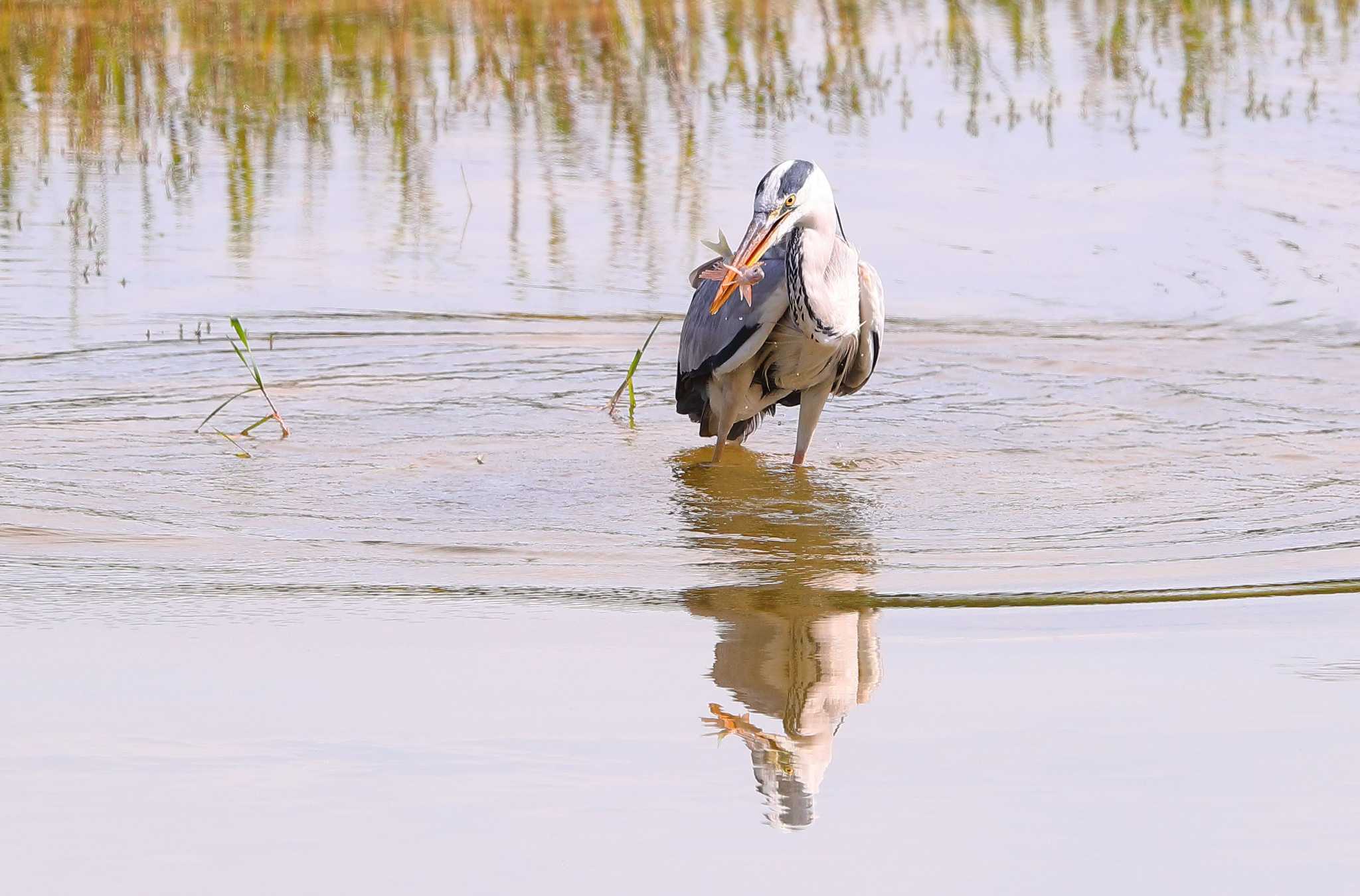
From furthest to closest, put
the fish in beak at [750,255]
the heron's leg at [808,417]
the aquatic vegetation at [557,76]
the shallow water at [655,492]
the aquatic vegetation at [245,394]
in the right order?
the aquatic vegetation at [557,76] → the heron's leg at [808,417] → the aquatic vegetation at [245,394] → the fish in beak at [750,255] → the shallow water at [655,492]

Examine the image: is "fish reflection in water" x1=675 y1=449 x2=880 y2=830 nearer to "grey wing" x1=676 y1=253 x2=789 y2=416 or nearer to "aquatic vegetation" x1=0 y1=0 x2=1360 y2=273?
"grey wing" x1=676 y1=253 x2=789 y2=416

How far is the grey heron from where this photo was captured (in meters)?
5.89

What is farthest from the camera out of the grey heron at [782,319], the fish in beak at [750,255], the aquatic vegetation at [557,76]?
the aquatic vegetation at [557,76]

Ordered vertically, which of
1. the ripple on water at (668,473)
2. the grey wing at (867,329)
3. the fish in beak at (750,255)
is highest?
the fish in beak at (750,255)

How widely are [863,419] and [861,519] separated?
1503 millimetres

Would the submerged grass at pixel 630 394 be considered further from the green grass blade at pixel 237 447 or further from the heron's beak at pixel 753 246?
the green grass blade at pixel 237 447

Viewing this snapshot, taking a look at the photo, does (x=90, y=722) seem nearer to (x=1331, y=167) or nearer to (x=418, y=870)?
(x=418, y=870)

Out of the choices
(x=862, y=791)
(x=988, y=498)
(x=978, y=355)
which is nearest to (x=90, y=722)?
(x=862, y=791)

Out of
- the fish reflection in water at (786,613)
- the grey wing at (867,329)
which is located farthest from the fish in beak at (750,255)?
the grey wing at (867,329)

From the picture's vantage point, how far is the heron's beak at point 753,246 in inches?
224

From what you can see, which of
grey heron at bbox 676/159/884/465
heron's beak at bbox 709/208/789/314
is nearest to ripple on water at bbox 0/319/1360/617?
grey heron at bbox 676/159/884/465

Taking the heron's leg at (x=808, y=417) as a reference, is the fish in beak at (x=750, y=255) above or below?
above

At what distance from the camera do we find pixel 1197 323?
8500mm

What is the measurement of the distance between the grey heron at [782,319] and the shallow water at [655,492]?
0.25 meters
